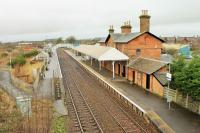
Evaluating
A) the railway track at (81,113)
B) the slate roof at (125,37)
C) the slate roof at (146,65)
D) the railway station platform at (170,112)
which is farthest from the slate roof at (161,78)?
the slate roof at (125,37)

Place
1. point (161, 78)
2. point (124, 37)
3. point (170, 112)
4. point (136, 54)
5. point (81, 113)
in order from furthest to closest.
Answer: point (124, 37), point (136, 54), point (161, 78), point (81, 113), point (170, 112)

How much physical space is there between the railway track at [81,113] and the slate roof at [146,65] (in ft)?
21.0

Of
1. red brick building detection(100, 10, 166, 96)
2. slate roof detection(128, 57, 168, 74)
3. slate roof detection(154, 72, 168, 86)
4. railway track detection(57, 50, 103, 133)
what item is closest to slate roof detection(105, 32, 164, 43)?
red brick building detection(100, 10, 166, 96)

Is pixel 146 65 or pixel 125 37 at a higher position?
pixel 125 37

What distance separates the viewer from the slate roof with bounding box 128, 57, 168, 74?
71.7 ft

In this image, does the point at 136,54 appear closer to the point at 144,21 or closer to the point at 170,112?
the point at 144,21

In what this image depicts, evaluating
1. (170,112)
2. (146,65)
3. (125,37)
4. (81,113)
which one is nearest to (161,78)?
(146,65)

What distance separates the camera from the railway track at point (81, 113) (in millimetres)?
13859

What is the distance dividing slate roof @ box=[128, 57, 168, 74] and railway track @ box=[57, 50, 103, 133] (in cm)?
640

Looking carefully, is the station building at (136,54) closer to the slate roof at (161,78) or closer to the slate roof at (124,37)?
the slate roof at (124,37)

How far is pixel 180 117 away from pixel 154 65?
27.4 ft

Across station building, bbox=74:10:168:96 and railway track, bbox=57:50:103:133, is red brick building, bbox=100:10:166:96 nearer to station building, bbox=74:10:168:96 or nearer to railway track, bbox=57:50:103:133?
station building, bbox=74:10:168:96

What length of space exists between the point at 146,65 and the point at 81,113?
9.97 meters

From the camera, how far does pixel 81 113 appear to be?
16.6 meters
